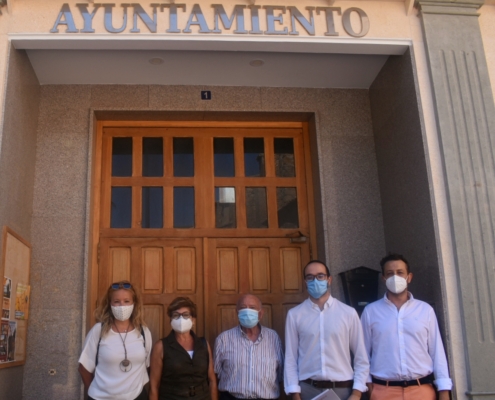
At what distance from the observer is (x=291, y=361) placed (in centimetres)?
469

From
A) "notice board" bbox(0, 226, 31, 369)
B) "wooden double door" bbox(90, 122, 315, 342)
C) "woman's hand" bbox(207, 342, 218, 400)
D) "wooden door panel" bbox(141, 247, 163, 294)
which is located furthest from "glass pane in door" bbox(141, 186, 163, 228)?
"woman's hand" bbox(207, 342, 218, 400)

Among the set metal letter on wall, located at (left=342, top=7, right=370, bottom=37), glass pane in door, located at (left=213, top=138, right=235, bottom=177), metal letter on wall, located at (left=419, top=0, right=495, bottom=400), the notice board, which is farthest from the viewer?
glass pane in door, located at (left=213, top=138, right=235, bottom=177)

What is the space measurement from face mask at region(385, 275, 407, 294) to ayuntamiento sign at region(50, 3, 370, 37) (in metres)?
2.56

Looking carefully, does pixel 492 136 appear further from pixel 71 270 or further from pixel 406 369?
pixel 71 270

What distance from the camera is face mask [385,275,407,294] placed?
4.85 metres

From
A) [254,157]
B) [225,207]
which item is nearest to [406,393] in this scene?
[225,207]

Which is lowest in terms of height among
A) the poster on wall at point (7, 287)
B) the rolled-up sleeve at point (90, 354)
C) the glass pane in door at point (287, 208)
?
the rolled-up sleeve at point (90, 354)

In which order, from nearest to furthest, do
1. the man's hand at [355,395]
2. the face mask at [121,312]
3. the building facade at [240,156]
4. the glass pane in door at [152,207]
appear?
1. the man's hand at [355,395]
2. the face mask at [121,312]
3. the building facade at [240,156]
4. the glass pane in door at [152,207]

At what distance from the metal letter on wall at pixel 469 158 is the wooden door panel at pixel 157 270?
2771 mm

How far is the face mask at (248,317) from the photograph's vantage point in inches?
194

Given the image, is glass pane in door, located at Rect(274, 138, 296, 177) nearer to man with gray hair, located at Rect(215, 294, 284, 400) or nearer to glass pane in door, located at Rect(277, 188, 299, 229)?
glass pane in door, located at Rect(277, 188, 299, 229)

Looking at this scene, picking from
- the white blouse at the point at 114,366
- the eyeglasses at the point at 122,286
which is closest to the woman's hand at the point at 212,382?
the white blouse at the point at 114,366

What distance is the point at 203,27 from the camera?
18.7ft

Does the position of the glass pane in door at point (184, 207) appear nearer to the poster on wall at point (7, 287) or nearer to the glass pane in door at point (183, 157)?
the glass pane in door at point (183, 157)
